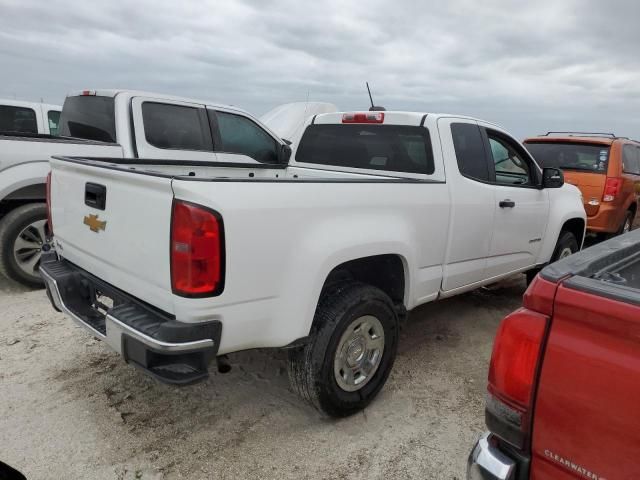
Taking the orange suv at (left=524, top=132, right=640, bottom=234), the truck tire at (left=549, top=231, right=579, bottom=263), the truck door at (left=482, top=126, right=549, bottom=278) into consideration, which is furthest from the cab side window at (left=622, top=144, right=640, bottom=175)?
the truck door at (left=482, top=126, right=549, bottom=278)

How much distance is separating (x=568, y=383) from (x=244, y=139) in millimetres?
5374

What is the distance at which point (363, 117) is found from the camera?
12.7 feet

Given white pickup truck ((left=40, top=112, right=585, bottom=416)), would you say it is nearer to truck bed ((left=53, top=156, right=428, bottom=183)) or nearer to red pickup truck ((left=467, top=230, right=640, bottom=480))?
truck bed ((left=53, top=156, right=428, bottom=183))

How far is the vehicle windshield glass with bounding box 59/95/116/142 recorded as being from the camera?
5.28 m

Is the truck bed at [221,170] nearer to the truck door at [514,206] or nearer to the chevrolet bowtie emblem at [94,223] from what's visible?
the chevrolet bowtie emblem at [94,223]

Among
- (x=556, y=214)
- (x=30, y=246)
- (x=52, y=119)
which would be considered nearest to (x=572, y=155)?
(x=556, y=214)

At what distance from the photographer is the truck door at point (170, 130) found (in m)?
5.25

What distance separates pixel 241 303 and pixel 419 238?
1.33 meters

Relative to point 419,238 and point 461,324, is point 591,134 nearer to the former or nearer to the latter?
point 461,324

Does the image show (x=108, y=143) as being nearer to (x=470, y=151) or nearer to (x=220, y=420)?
(x=220, y=420)

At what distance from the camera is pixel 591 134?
7.56m

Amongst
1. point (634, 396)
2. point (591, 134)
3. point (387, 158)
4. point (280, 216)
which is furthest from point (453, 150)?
point (591, 134)

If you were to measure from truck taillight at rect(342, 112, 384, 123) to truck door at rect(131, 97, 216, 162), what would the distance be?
7.06 ft

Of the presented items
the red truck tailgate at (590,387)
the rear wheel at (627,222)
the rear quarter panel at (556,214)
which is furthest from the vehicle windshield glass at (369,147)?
the rear wheel at (627,222)
